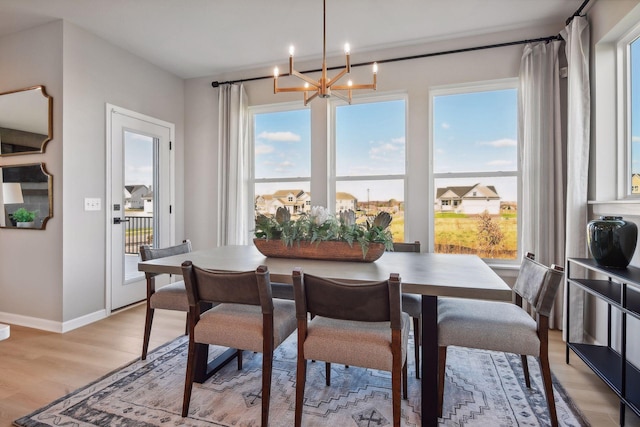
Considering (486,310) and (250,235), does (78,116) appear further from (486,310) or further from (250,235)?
(486,310)

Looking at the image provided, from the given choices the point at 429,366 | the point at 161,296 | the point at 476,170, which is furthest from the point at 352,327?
the point at 476,170

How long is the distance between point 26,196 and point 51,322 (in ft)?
3.89

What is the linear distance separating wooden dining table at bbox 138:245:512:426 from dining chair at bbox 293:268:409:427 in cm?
15

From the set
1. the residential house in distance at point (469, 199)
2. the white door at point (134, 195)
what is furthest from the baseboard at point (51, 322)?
the residential house in distance at point (469, 199)

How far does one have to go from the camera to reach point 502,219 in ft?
10.8

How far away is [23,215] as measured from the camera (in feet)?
10.2

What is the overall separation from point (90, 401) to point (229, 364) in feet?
2.56

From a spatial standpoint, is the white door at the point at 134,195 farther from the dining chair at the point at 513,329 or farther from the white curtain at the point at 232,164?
the dining chair at the point at 513,329

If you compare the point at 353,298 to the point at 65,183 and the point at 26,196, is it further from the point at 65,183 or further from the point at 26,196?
the point at 26,196

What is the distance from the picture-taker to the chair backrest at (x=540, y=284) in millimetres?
1582

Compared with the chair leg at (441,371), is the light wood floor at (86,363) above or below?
below

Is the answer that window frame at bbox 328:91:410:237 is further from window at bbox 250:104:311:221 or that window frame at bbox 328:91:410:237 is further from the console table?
the console table

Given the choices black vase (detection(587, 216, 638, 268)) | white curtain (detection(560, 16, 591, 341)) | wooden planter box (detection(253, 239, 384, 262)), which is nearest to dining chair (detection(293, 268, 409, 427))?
wooden planter box (detection(253, 239, 384, 262))

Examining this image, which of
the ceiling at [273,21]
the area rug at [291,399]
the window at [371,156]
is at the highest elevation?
the ceiling at [273,21]
